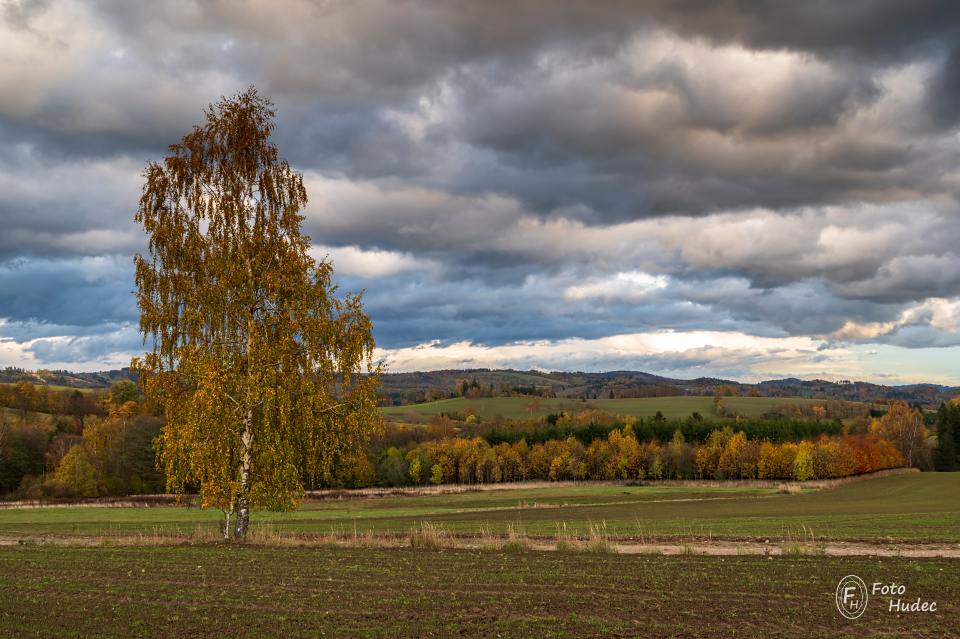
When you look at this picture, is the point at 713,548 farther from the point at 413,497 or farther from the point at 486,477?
the point at 486,477

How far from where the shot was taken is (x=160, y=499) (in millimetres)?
99625

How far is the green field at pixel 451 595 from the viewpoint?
16.1 metres

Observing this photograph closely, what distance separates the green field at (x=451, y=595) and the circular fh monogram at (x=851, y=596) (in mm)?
271

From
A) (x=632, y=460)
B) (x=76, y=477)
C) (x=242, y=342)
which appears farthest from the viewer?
(x=632, y=460)

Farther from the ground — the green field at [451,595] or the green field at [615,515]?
the green field at [451,595]

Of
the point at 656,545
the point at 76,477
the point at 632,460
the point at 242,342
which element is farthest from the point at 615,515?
the point at 632,460

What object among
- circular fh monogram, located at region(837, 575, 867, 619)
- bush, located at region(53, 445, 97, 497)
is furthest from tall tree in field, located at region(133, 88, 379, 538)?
bush, located at region(53, 445, 97, 497)

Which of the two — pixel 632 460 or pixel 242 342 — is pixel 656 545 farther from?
pixel 632 460

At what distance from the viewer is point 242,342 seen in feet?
109

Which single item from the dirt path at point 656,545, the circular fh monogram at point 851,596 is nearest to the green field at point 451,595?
the circular fh monogram at point 851,596

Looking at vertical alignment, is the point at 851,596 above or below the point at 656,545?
above

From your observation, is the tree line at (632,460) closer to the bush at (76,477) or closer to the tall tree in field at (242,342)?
the bush at (76,477)

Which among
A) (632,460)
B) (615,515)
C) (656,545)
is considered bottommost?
(632,460)

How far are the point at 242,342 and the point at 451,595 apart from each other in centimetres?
1820
